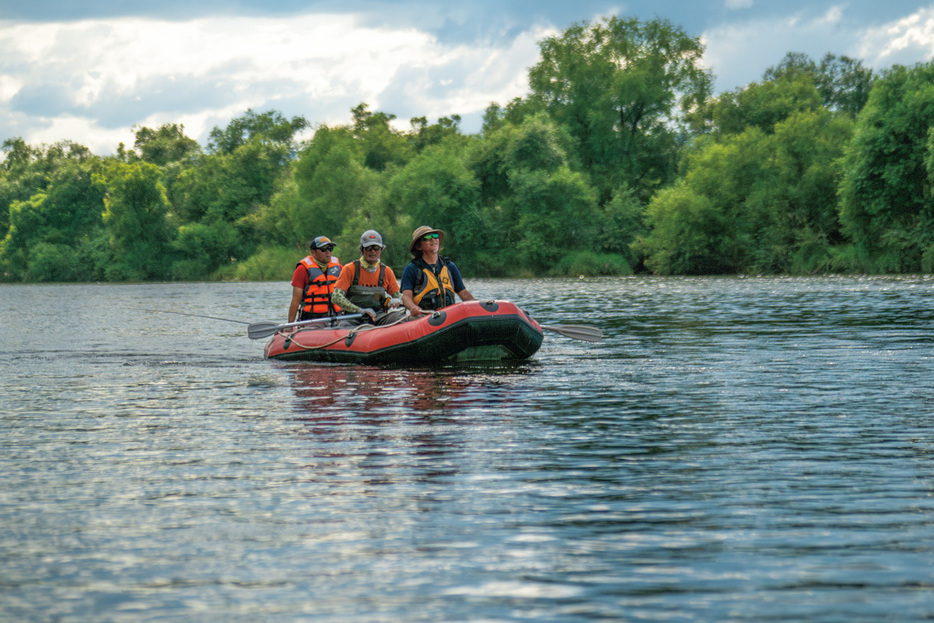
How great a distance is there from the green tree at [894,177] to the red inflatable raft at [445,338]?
118ft

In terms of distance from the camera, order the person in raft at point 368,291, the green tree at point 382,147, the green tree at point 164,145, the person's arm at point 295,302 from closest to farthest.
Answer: the person in raft at point 368,291 < the person's arm at point 295,302 < the green tree at point 382,147 < the green tree at point 164,145

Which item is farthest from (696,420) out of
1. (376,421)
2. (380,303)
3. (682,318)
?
(682,318)

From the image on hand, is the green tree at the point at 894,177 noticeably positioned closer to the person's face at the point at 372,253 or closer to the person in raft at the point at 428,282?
the person in raft at the point at 428,282

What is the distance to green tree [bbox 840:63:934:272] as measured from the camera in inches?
1806

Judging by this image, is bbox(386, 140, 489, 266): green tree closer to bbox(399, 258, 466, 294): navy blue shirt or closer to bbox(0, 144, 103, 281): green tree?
bbox(0, 144, 103, 281): green tree

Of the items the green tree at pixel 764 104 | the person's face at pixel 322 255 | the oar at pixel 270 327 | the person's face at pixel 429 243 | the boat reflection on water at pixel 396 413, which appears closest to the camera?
the boat reflection on water at pixel 396 413

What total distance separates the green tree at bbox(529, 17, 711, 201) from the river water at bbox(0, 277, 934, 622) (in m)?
54.6

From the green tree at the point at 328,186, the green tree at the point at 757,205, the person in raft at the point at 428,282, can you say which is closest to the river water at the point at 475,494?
the person in raft at the point at 428,282

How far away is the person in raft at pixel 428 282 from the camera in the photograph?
13547mm

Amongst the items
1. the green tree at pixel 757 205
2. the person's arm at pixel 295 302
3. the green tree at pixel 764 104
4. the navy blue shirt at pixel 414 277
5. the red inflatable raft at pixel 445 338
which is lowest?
the red inflatable raft at pixel 445 338

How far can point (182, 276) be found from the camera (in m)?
81.4

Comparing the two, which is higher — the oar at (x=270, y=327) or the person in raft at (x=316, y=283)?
the person in raft at (x=316, y=283)

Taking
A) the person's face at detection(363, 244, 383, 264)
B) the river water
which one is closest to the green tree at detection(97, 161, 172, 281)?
the person's face at detection(363, 244, 383, 264)

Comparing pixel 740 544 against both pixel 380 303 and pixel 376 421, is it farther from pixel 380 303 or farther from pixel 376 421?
pixel 380 303
